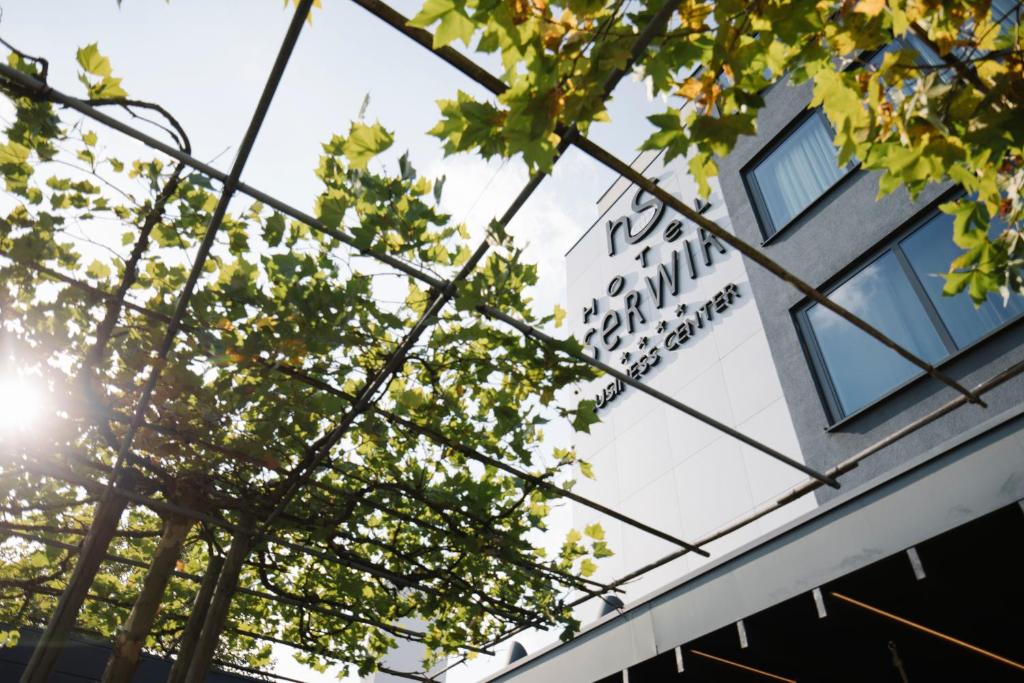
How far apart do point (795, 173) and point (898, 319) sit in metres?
3.24

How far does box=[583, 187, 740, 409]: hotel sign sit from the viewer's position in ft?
41.1

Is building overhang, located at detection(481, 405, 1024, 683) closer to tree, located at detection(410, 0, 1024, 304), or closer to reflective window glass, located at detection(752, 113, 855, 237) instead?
tree, located at detection(410, 0, 1024, 304)

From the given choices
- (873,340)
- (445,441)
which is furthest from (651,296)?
(445,441)

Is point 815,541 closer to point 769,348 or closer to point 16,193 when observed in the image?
point 769,348

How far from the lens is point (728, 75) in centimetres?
261

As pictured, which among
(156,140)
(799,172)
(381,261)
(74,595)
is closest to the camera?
(156,140)

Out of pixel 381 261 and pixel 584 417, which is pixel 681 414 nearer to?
pixel 584 417

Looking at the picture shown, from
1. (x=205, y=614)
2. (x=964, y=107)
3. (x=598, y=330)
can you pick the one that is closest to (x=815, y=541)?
(x=964, y=107)

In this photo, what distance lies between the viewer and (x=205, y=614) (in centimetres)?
593

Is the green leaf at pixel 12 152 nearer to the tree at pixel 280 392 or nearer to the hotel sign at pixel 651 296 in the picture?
the tree at pixel 280 392

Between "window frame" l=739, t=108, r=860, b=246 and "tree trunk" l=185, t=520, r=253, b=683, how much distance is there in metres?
8.30

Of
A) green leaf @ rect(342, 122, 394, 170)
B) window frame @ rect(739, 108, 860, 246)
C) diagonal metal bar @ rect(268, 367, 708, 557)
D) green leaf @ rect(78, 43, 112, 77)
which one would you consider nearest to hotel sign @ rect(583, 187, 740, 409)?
window frame @ rect(739, 108, 860, 246)

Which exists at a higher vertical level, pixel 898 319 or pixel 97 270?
pixel 898 319

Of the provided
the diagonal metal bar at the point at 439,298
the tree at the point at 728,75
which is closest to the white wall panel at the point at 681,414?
the diagonal metal bar at the point at 439,298
